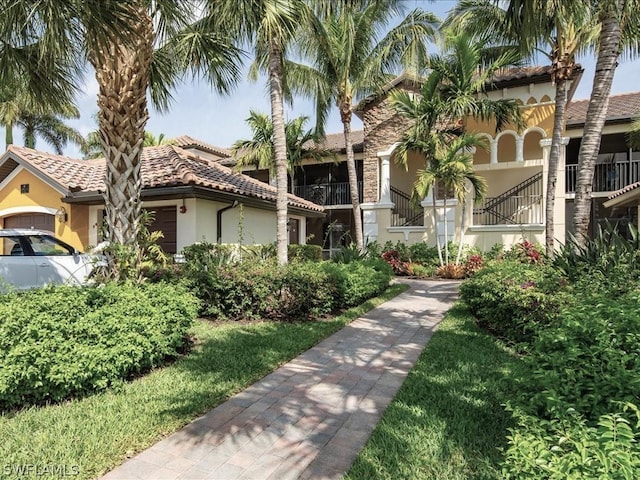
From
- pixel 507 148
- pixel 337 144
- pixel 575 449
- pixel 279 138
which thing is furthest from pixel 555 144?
pixel 337 144

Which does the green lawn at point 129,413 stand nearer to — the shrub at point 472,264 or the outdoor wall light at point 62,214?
the outdoor wall light at point 62,214

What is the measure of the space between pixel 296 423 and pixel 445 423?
1.40 metres

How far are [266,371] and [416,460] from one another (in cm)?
243

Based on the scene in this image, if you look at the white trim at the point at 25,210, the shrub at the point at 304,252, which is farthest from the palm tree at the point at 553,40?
the white trim at the point at 25,210

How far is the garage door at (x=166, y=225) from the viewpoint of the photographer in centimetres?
1188

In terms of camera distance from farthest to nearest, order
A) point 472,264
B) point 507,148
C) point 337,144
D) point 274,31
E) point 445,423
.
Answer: point 337,144
point 507,148
point 472,264
point 274,31
point 445,423

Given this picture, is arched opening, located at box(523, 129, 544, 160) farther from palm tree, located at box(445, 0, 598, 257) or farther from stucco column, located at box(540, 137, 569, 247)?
palm tree, located at box(445, 0, 598, 257)

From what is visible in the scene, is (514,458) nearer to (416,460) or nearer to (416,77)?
(416,460)

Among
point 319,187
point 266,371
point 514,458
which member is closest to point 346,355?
point 266,371

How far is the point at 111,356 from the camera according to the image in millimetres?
4180

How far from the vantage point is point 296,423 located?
369 centimetres

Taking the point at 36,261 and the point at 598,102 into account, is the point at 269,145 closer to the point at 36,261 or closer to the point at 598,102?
the point at 36,261

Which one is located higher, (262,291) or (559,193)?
(559,193)

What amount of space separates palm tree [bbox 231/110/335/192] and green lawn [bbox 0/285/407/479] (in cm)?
1499
